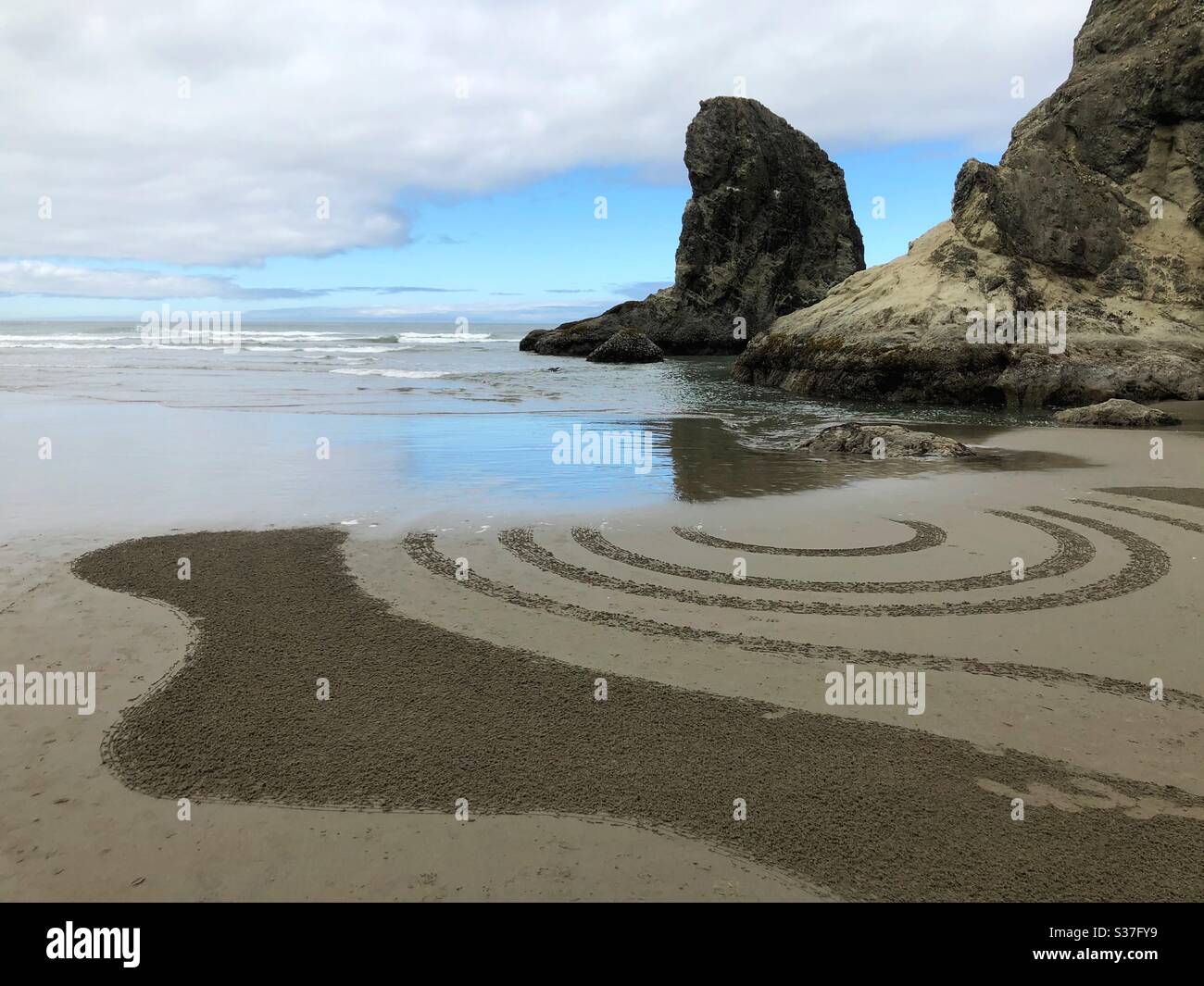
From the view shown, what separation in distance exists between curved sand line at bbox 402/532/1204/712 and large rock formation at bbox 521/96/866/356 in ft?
188

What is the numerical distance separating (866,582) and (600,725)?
4033mm

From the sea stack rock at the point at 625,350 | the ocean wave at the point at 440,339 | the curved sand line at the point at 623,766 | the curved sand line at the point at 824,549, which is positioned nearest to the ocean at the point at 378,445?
the curved sand line at the point at 824,549

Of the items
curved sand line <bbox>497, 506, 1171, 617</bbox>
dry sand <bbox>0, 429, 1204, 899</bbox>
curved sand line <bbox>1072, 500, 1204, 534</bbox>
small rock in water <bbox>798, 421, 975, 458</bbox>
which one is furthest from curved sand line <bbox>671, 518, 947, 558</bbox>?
small rock in water <bbox>798, 421, 975, 458</bbox>

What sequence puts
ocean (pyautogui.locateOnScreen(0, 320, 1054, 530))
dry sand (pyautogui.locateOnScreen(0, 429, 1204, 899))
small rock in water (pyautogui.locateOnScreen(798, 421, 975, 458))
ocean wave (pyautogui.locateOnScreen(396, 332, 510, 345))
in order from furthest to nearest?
ocean wave (pyautogui.locateOnScreen(396, 332, 510, 345)), small rock in water (pyautogui.locateOnScreen(798, 421, 975, 458)), ocean (pyautogui.locateOnScreen(0, 320, 1054, 530)), dry sand (pyautogui.locateOnScreen(0, 429, 1204, 899))

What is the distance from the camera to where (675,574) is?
859 cm

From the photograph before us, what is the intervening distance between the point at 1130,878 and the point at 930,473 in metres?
11.1

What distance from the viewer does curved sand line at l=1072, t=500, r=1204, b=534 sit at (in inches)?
407

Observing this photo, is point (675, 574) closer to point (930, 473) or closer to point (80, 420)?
point (930, 473)

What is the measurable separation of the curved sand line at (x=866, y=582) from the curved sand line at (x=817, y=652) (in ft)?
4.56

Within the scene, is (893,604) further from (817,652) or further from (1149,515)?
(1149,515)

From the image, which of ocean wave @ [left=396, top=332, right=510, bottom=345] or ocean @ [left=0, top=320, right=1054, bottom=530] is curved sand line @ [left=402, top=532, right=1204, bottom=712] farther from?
ocean wave @ [left=396, top=332, right=510, bottom=345]

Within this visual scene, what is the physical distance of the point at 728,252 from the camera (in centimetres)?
6812
